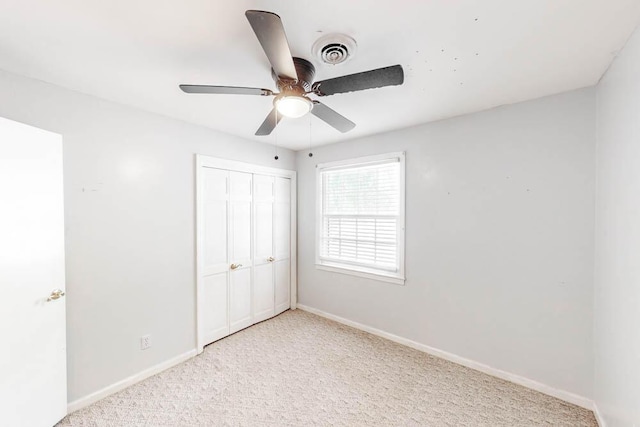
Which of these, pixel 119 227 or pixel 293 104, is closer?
pixel 293 104

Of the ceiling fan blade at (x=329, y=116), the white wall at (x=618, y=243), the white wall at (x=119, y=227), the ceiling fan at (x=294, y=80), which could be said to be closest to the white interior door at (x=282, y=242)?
the white wall at (x=119, y=227)

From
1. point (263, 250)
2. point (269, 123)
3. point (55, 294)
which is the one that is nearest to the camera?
point (55, 294)

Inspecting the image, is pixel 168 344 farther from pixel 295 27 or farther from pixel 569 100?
pixel 569 100

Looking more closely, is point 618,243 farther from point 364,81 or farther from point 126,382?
point 126,382

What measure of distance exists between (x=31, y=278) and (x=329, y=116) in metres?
2.15

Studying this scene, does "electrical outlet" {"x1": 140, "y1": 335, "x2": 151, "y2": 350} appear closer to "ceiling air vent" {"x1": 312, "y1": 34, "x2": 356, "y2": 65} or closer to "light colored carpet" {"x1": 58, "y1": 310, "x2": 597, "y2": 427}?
"light colored carpet" {"x1": 58, "y1": 310, "x2": 597, "y2": 427}

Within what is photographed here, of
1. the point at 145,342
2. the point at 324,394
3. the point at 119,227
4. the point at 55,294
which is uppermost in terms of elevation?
the point at 119,227

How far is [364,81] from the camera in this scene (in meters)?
1.39

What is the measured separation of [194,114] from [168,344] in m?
2.19

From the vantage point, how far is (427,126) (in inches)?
108

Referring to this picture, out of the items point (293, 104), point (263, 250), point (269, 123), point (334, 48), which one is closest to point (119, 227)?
point (269, 123)

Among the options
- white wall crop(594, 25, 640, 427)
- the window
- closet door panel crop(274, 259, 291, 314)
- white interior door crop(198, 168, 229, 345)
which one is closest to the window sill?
the window

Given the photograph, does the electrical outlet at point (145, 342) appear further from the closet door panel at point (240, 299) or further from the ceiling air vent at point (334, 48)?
the ceiling air vent at point (334, 48)

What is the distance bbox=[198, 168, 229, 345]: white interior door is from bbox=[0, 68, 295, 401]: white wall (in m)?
0.14
